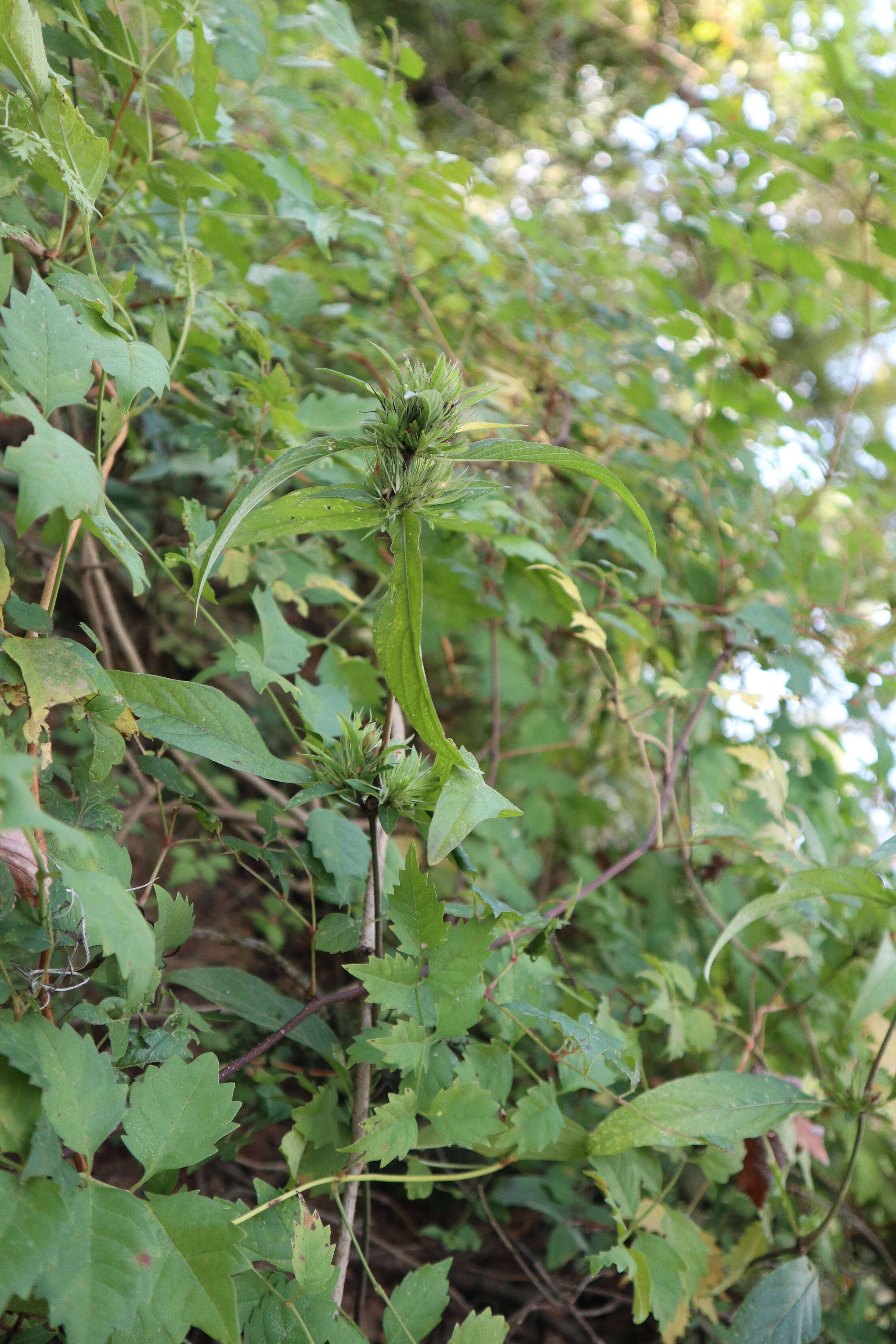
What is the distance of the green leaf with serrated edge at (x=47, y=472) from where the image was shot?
1.50 ft

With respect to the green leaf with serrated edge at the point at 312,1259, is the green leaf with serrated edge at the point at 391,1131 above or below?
above

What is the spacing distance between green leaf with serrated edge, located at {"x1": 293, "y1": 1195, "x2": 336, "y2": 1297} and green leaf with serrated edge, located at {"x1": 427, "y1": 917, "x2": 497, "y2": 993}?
7.3 inches

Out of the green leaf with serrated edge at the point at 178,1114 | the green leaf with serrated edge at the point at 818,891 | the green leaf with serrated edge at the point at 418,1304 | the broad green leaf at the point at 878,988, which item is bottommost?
the green leaf with serrated edge at the point at 418,1304

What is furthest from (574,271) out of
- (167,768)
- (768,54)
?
(768,54)

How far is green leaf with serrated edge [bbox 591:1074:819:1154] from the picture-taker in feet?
2.60

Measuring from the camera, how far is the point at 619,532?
1.25 metres

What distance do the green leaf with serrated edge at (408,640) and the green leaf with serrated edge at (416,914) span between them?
0.13 m

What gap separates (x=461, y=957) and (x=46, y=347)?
55 cm

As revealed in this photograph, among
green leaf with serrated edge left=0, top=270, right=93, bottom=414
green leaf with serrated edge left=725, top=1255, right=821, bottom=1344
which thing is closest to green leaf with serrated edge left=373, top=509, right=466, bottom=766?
green leaf with serrated edge left=0, top=270, right=93, bottom=414

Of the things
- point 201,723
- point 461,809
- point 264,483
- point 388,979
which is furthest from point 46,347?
point 388,979

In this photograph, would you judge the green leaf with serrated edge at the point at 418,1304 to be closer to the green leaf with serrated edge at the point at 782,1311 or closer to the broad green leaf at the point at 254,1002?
the broad green leaf at the point at 254,1002

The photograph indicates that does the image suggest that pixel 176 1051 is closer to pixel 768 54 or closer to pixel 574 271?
pixel 574 271

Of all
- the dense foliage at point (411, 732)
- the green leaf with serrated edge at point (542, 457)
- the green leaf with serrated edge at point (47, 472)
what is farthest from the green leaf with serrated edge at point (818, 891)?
the green leaf with serrated edge at point (47, 472)

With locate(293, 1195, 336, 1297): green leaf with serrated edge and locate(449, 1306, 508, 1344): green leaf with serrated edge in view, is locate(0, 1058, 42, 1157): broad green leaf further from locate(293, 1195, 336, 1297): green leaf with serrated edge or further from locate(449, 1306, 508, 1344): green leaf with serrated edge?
locate(449, 1306, 508, 1344): green leaf with serrated edge
